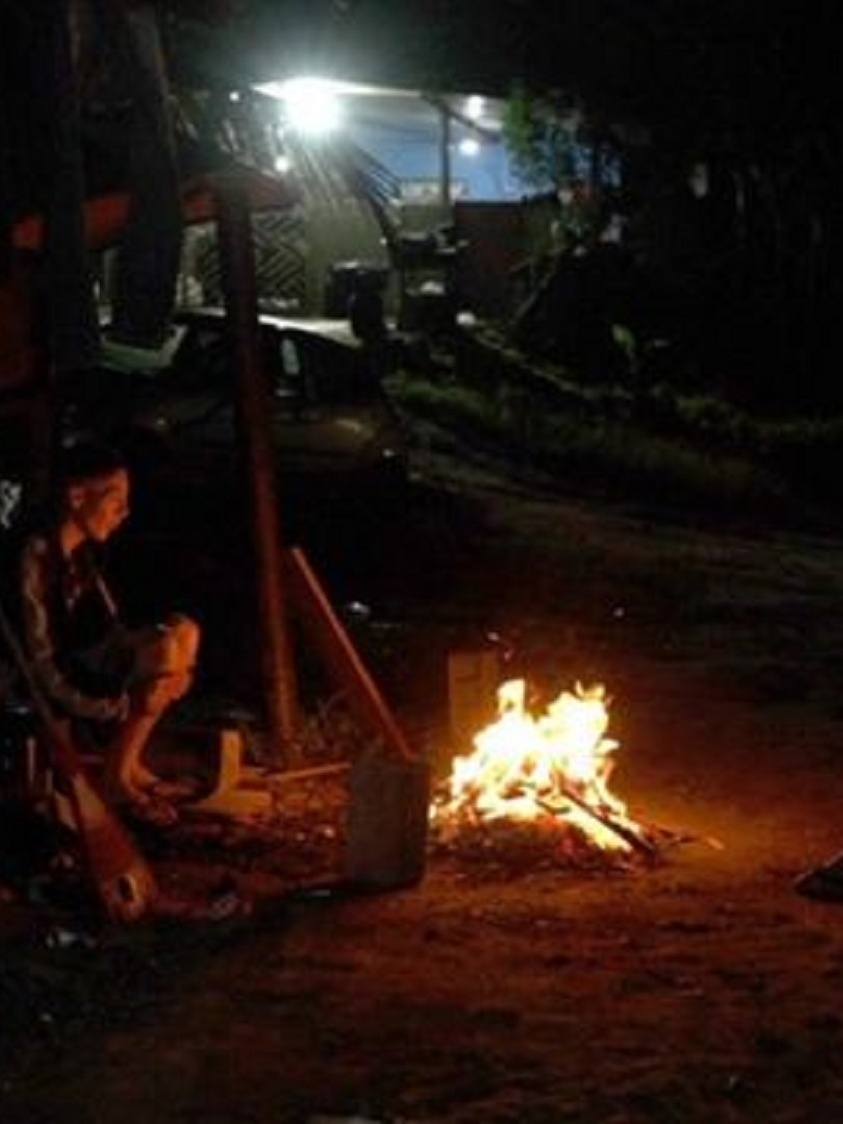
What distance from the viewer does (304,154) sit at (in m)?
9.16

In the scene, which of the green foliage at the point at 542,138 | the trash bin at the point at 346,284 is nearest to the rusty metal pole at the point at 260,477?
Answer: the trash bin at the point at 346,284

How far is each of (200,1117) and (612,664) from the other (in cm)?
762

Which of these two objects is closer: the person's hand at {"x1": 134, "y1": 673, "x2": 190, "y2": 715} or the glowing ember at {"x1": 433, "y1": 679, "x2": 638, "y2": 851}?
the glowing ember at {"x1": 433, "y1": 679, "x2": 638, "y2": 851}

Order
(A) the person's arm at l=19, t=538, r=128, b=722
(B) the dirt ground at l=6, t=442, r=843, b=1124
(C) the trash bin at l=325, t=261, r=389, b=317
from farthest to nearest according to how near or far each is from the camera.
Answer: (C) the trash bin at l=325, t=261, r=389, b=317 < (A) the person's arm at l=19, t=538, r=128, b=722 < (B) the dirt ground at l=6, t=442, r=843, b=1124

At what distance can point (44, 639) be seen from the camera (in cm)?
847

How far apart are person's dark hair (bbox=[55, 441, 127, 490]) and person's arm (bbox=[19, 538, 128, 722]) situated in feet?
1.27

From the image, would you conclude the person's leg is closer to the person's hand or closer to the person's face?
the person's hand

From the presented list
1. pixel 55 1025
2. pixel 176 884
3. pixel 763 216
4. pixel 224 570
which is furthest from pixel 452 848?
pixel 763 216

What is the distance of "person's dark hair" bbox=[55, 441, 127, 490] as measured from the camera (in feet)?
29.2

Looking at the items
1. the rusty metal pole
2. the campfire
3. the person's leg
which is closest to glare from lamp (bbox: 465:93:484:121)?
the rusty metal pole

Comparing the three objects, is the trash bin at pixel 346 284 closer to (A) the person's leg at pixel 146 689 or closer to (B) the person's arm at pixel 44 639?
(A) the person's leg at pixel 146 689

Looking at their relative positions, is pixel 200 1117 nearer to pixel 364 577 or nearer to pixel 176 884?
pixel 176 884

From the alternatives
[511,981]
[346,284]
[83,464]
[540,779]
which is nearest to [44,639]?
[83,464]

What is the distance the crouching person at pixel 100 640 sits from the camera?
8656mm
